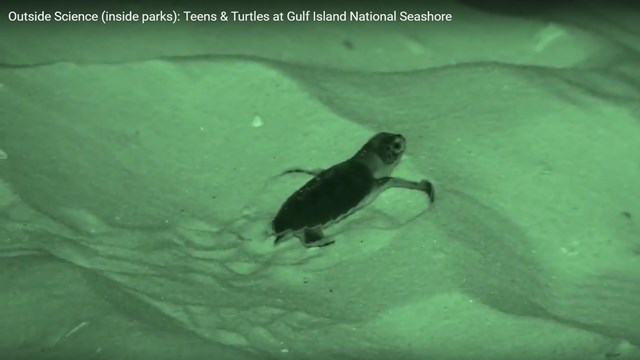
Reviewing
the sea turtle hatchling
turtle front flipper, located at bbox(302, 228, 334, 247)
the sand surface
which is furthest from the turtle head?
turtle front flipper, located at bbox(302, 228, 334, 247)

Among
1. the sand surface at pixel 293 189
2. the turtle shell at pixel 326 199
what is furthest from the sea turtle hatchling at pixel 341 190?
the sand surface at pixel 293 189

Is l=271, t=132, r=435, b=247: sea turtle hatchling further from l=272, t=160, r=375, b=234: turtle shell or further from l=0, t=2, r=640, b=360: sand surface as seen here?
l=0, t=2, r=640, b=360: sand surface

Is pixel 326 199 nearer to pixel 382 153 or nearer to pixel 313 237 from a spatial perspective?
pixel 313 237

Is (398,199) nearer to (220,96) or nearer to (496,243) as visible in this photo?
(496,243)

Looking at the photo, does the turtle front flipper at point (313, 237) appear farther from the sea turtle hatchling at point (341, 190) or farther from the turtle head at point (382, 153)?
the turtle head at point (382, 153)

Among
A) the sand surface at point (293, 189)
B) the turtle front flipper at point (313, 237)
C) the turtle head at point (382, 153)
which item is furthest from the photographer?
the turtle head at point (382, 153)

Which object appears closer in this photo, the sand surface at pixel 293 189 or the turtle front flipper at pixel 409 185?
the sand surface at pixel 293 189

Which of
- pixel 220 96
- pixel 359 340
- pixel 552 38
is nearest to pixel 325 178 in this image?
pixel 359 340

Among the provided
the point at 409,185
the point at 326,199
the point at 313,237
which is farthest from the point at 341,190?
the point at 409,185
